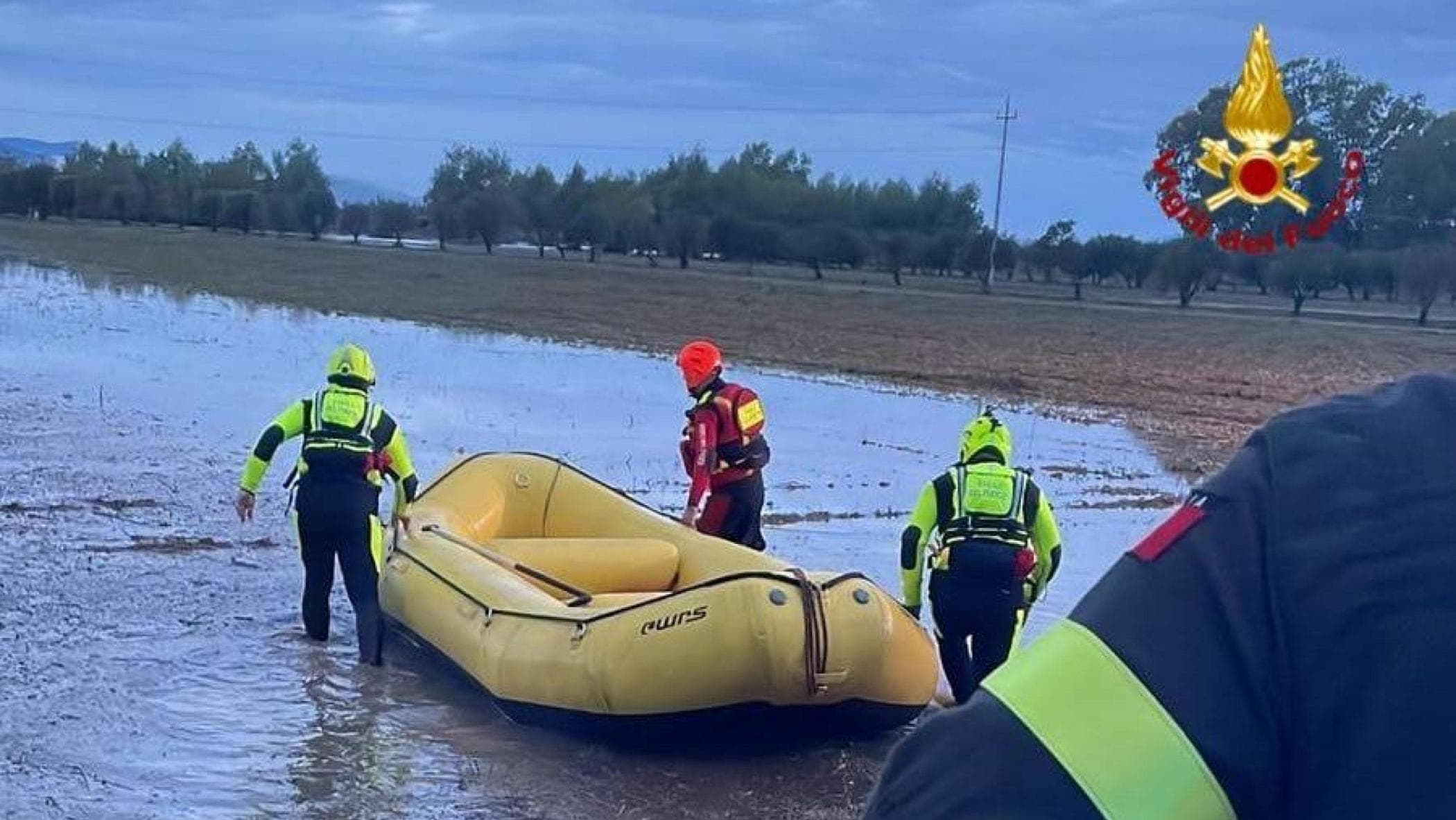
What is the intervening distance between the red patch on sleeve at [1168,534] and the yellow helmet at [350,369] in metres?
8.07

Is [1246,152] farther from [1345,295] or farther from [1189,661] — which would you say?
[1345,295]

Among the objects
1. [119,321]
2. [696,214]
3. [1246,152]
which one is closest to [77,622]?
[1246,152]

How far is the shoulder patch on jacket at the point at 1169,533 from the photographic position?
109 cm

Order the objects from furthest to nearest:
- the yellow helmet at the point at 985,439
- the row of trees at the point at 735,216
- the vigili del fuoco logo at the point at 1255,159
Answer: the row of trees at the point at 735,216, the yellow helmet at the point at 985,439, the vigili del fuoco logo at the point at 1255,159

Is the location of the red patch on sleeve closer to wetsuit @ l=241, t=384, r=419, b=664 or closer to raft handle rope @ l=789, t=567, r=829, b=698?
raft handle rope @ l=789, t=567, r=829, b=698

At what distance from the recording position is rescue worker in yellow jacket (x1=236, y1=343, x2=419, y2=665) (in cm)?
888

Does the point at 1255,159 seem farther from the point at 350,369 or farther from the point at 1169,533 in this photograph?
the point at 350,369

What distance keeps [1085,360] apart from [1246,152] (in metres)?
25.4

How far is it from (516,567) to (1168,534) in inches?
330

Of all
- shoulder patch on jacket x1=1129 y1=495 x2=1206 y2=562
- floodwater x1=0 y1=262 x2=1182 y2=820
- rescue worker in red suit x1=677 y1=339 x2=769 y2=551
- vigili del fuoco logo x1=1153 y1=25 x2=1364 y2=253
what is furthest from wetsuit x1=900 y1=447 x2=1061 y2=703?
shoulder patch on jacket x1=1129 y1=495 x2=1206 y2=562

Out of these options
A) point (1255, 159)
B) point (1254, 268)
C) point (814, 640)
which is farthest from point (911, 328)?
point (1255, 159)

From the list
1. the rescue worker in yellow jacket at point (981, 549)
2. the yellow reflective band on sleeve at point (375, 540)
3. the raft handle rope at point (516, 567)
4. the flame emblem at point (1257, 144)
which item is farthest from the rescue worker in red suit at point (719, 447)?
the flame emblem at point (1257, 144)

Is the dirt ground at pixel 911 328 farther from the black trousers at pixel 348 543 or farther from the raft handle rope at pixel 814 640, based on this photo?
the raft handle rope at pixel 814 640

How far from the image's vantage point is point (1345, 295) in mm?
43469
